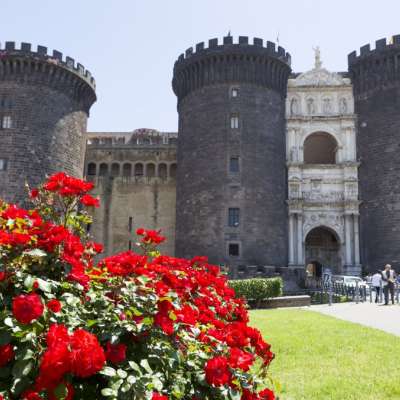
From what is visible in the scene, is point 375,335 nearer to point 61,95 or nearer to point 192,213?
point 192,213

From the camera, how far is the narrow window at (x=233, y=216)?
31797 millimetres

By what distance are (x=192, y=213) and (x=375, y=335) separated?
22713 mm

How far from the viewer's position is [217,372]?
317cm

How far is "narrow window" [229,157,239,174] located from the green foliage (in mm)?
11229

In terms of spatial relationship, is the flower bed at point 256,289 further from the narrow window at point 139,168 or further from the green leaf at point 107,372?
the narrow window at point 139,168

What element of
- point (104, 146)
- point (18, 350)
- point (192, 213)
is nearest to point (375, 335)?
point (18, 350)

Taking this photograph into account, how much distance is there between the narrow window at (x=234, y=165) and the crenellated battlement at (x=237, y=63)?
5890 millimetres

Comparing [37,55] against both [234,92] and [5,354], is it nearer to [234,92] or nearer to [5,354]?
[234,92]

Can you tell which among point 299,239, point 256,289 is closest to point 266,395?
point 256,289

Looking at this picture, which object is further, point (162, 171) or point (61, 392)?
point (162, 171)

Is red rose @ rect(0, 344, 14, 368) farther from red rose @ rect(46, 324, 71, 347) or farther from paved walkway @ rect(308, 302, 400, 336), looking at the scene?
paved walkway @ rect(308, 302, 400, 336)

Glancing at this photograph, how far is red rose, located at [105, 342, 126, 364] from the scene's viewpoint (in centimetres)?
309

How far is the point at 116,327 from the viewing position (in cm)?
336

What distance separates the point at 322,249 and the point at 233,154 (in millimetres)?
10120
